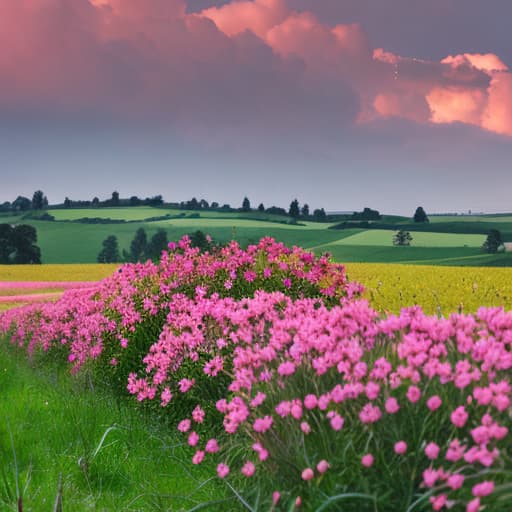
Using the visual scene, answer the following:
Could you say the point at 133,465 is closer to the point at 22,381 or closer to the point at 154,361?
the point at 154,361

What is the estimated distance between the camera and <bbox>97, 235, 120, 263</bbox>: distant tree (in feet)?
189

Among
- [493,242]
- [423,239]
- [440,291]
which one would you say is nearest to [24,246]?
[423,239]

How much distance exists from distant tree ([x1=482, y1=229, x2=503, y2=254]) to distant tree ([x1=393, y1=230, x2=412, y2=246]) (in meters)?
6.75

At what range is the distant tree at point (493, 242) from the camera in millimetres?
54500

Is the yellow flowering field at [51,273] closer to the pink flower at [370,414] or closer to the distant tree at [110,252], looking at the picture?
the distant tree at [110,252]

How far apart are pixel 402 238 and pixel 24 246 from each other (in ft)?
108

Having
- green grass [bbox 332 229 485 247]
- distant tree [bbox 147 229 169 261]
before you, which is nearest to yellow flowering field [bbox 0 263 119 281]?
distant tree [bbox 147 229 169 261]

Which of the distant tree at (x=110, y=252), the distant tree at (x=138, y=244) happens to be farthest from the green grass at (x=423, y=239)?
the distant tree at (x=110, y=252)

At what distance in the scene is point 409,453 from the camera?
10.6 ft

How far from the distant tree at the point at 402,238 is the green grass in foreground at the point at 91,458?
53188 millimetres

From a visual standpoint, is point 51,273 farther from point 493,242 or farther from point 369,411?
point 369,411

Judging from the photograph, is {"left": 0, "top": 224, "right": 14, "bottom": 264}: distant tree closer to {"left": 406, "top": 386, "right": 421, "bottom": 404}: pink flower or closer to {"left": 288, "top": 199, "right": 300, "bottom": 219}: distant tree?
{"left": 288, "top": 199, "right": 300, "bottom": 219}: distant tree

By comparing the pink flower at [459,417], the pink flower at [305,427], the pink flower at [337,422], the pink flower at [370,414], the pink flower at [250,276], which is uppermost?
the pink flower at [250,276]

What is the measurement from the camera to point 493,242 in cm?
5562
